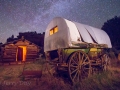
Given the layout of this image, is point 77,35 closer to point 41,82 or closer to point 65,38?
point 65,38

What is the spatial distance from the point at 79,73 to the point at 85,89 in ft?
5.43

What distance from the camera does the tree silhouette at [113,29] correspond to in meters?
25.5

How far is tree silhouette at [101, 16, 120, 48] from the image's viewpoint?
1006 inches

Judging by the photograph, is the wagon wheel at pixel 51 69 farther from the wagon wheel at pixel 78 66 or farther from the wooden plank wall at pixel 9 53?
the wooden plank wall at pixel 9 53

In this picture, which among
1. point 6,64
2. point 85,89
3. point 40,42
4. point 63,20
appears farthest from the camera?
point 40,42

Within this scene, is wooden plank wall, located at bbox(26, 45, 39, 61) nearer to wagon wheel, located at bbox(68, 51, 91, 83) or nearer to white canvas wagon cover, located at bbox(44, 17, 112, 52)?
white canvas wagon cover, located at bbox(44, 17, 112, 52)

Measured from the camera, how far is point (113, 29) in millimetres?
27656

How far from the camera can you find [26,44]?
16812mm

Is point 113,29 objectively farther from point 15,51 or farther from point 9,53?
point 9,53

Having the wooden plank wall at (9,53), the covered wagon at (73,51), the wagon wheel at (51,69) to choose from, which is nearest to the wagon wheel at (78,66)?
the covered wagon at (73,51)

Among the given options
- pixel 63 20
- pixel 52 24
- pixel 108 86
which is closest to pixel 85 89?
pixel 108 86

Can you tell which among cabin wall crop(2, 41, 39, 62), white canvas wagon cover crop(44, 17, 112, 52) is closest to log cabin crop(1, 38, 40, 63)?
cabin wall crop(2, 41, 39, 62)

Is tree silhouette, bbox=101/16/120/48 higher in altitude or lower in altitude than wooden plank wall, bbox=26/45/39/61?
higher

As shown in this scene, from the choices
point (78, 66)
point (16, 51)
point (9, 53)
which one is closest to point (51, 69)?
point (78, 66)
